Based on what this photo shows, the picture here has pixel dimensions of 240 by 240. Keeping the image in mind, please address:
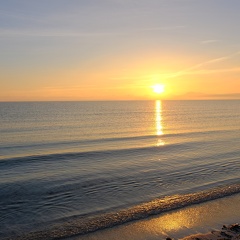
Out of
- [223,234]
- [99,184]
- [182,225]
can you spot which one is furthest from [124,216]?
[99,184]

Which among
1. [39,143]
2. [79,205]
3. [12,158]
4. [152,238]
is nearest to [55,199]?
[79,205]

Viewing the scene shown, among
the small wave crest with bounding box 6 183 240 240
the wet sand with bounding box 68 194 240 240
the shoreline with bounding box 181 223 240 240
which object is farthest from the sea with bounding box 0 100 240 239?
the shoreline with bounding box 181 223 240 240

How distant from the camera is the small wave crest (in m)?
11.5

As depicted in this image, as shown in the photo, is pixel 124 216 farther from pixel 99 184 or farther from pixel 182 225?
pixel 99 184

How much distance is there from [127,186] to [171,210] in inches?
179

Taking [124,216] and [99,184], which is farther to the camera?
[99,184]

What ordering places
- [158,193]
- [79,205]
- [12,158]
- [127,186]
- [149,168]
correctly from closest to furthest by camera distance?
1. [79,205]
2. [158,193]
3. [127,186]
4. [149,168]
5. [12,158]

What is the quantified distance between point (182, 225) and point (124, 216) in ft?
8.21

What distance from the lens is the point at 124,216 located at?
42.8ft

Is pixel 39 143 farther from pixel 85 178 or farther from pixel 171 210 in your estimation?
pixel 171 210

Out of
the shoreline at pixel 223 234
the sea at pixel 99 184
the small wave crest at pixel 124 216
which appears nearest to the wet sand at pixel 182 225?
the shoreline at pixel 223 234

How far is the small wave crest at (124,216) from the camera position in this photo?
37.7 ft

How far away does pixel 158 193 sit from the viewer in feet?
54.6

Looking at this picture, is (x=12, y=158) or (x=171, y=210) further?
(x=12, y=158)
